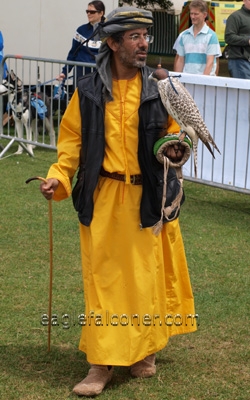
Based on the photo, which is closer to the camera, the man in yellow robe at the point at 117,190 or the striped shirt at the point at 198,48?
the man in yellow robe at the point at 117,190

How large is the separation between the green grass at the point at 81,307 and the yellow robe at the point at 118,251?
0.31 m

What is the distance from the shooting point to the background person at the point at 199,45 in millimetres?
10688

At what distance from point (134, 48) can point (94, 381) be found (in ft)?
5.95

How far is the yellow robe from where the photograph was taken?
4.61 meters

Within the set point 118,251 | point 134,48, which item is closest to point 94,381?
point 118,251

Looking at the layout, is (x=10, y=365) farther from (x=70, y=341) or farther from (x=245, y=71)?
(x=245, y=71)

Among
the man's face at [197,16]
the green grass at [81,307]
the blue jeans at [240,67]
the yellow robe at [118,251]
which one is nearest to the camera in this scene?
the yellow robe at [118,251]

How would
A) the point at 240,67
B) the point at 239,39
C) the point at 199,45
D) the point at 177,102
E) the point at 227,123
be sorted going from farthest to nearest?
1. the point at 240,67
2. the point at 239,39
3. the point at 199,45
4. the point at 227,123
5. the point at 177,102

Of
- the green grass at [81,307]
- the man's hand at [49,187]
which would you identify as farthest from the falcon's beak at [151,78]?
the green grass at [81,307]

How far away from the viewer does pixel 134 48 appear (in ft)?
14.9

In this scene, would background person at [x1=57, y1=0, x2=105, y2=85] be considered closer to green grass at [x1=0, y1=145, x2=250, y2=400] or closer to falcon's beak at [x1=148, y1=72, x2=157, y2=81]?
green grass at [x1=0, y1=145, x2=250, y2=400]

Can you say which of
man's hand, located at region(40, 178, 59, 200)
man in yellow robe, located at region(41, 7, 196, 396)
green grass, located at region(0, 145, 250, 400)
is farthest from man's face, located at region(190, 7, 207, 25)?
man's hand, located at region(40, 178, 59, 200)

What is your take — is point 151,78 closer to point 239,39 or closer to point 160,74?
point 160,74

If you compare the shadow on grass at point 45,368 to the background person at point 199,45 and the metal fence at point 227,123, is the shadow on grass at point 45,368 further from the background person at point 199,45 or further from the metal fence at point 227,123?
the background person at point 199,45
